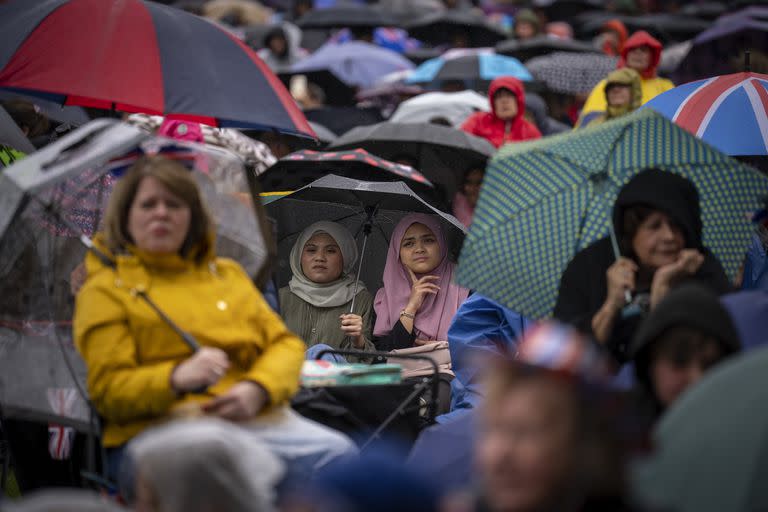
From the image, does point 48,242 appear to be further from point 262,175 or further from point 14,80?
point 262,175

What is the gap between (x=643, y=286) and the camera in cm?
478

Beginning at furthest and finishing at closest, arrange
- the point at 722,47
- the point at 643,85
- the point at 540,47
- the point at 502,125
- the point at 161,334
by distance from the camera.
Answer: the point at 540,47 → the point at 722,47 → the point at 643,85 → the point at 502,125 → the point at 161,334

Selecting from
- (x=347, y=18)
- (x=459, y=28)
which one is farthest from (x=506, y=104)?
(x=347, y=18)

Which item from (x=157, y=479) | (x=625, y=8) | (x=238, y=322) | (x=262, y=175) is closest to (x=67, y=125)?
(x=262, y=175)

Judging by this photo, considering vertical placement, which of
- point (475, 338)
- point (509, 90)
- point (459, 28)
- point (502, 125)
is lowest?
point (475, 338)

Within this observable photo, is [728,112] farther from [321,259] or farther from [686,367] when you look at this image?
[686,367]

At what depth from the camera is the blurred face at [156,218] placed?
4195 mm

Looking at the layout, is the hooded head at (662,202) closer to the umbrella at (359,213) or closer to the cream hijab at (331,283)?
the umbrella at (359,213)

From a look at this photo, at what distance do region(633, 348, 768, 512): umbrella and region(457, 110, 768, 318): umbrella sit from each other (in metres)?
1.72

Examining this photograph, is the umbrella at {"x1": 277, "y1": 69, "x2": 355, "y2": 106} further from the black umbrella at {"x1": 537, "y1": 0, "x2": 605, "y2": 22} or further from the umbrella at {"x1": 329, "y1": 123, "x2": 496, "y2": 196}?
the black umbrella at {"x1": 537, "y1": 0, "x2": 605, "y2": 22}

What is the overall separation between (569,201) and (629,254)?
1.25ft

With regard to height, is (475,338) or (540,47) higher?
(540,47)

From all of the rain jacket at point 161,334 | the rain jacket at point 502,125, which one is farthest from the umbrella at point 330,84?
the rain jacket at point 161,334

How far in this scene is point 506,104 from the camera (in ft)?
32.5
